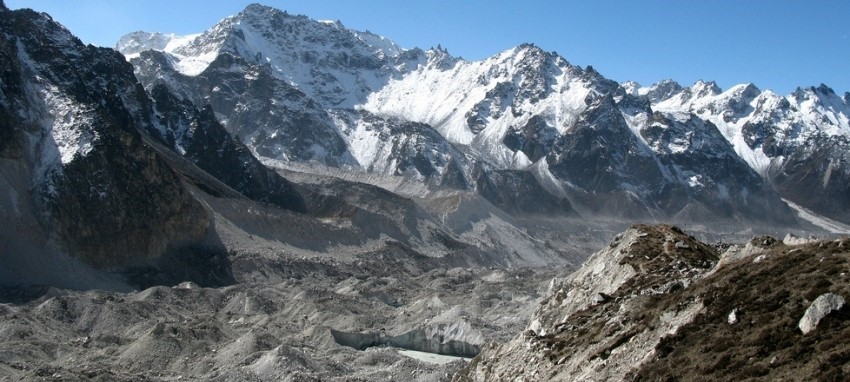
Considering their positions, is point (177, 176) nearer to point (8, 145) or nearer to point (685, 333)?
point (8, 145)

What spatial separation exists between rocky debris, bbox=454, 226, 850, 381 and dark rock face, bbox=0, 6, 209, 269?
126184 mm

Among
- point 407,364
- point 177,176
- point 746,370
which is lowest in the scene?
point 407,364

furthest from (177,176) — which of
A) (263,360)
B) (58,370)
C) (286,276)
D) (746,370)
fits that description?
(746,370)

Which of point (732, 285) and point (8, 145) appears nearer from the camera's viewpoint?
point (732, 285)

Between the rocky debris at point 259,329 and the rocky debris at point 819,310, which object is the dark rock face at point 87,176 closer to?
the rocky debris at point 259,329

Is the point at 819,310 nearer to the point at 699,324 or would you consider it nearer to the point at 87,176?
the point at 699,324

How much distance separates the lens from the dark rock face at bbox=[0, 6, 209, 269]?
156 m

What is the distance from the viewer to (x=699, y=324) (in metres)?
30.8

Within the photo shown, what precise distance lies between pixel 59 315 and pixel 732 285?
10177cm

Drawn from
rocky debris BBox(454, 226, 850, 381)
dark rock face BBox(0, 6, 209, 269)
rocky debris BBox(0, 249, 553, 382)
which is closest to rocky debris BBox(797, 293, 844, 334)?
rocky debris BBox(454, 226, 850, 381)

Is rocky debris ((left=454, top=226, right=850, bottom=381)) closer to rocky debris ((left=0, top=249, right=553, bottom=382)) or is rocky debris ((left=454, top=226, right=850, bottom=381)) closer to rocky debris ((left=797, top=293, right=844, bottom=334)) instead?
rocky debris ((left=797, top=293, right=844, bottom=334))

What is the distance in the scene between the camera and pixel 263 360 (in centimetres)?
8112

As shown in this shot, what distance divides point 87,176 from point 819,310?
154420 millimetres

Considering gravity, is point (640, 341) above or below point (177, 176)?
below
